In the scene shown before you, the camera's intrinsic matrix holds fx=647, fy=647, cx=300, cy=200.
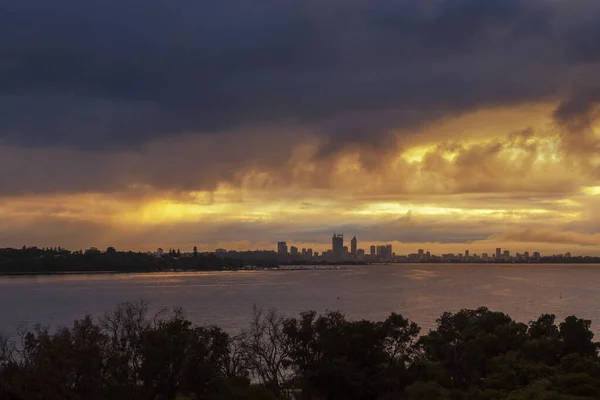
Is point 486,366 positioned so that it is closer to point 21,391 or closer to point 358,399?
point 358,399

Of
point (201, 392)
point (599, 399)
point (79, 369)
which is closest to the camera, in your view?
point (599, 399)

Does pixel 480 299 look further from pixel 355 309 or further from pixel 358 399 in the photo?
pixel 358 399

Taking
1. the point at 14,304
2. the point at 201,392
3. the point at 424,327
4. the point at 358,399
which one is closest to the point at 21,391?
the point at 201,392

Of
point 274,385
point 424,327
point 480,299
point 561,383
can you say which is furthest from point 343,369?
point 480,299

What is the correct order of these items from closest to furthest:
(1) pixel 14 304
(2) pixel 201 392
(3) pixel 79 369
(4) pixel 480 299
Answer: (3) pixel 79 369 < (2) pixel 201 392 < (1) pixel 14 304 < (4) pixel 480 299

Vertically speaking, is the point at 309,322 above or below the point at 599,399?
above

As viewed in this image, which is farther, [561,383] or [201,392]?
[201,392]
